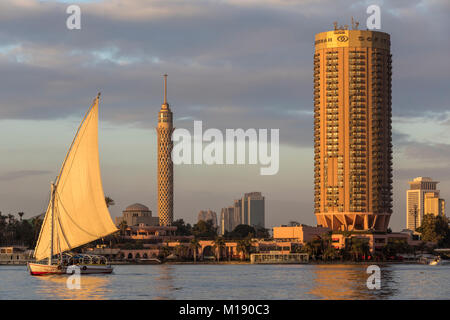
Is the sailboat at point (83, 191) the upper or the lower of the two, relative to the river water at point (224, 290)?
upper

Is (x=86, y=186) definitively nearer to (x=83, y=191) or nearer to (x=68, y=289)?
(x=83, y=191)

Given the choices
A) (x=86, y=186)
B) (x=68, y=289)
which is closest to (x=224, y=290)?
(x=68, y=289)

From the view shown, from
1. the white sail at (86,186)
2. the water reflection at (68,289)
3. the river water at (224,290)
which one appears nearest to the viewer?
the water reflection at (68,289)

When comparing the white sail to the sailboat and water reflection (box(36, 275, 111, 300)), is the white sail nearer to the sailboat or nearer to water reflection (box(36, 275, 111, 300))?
the sailboat

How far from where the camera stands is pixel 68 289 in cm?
10212

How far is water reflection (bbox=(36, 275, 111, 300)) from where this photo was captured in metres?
91.8

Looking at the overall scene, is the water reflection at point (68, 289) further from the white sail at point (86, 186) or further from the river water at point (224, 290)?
the white sail at point (86, 186)

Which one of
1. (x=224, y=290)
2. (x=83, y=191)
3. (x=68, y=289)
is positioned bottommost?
(x=224, y=290)

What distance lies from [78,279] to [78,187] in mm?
13141

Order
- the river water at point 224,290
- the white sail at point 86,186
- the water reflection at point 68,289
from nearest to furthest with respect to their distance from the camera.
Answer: the water reflection at point 68,289 < the river water at point 224,290 < the white sail at point 86,186

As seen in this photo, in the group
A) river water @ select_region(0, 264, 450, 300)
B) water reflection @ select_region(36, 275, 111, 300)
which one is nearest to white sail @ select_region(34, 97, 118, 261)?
water reflection @ select_region(36, 275, 111, 300)

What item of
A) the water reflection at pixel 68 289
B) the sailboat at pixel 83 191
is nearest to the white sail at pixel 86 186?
the sailboat at pixel 83 191

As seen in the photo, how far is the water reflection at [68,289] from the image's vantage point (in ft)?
301
